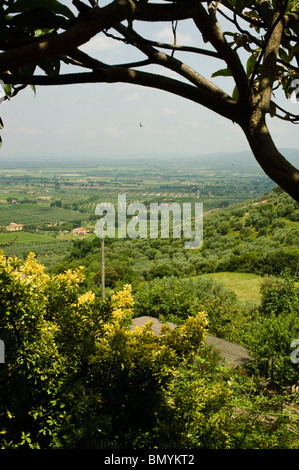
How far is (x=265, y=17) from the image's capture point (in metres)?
1.17

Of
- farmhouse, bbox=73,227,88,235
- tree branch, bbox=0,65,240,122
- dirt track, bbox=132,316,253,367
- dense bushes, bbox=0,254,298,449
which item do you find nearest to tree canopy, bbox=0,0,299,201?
tree branch, bbox=0,65,240,122

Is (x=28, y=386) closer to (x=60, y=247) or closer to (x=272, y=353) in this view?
(x=272, y=353)

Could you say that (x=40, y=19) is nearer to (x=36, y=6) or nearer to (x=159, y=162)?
(x=36, y=6)

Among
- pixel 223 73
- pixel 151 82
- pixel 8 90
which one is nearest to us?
pixel 151 82

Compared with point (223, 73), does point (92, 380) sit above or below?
below

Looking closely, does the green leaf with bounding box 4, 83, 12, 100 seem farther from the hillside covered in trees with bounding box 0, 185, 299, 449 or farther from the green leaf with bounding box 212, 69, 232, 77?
the hillside covered in trees with bounding box 0, 185, 299, 449

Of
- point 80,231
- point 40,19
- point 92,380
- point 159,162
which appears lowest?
point 80,231

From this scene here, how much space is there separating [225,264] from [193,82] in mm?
25871

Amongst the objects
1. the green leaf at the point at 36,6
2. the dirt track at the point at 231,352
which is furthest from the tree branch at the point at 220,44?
the dirt track at the point at 231,352

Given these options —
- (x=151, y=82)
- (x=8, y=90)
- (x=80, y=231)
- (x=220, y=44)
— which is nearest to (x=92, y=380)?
(x=8, y=90)

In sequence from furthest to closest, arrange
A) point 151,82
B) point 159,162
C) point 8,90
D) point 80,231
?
point 159,162 → point 80,231 → point 8,90 → point 151,82

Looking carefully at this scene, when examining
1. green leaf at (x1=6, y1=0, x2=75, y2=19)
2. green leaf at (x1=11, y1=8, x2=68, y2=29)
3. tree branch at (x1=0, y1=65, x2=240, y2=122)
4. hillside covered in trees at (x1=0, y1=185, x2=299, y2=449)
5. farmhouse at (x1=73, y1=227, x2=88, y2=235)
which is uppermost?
green leaf at (x1=6, y1=0, x2=75, y2=19)

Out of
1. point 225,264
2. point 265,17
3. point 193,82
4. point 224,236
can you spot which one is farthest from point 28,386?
point 224,236
